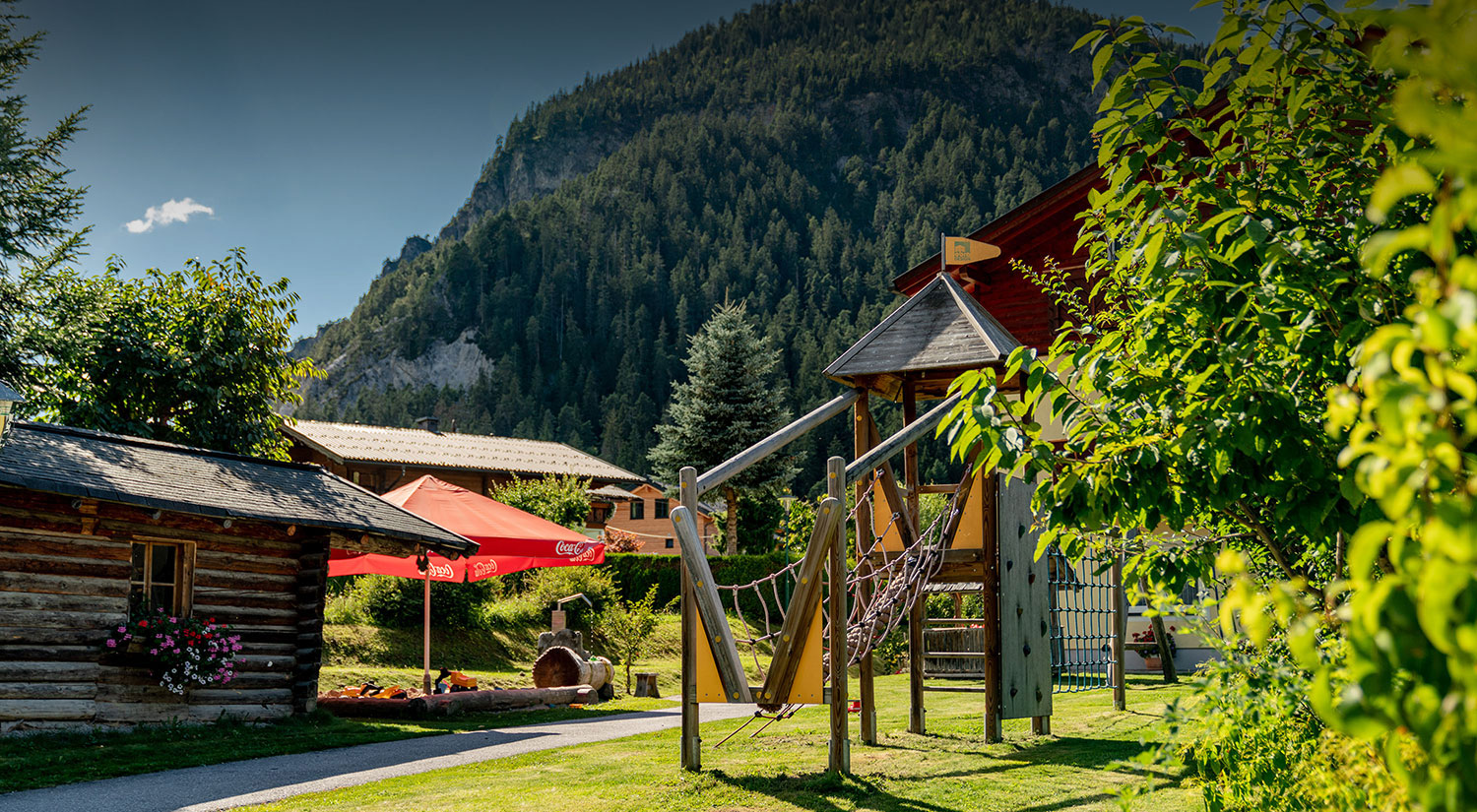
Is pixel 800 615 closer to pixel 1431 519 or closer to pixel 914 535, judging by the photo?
pixel 914 535

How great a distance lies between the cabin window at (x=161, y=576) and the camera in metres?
10.3

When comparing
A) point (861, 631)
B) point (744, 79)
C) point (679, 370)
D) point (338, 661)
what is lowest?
point (338, 661)

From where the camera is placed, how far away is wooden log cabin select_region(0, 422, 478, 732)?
922 centimetres

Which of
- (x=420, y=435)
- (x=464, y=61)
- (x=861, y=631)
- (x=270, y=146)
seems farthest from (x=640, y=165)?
(x=861, y=631)

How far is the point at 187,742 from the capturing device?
933 centimetres

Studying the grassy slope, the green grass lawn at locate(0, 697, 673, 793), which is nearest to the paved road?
the green grass lawn at locate(0, 697, 673, 793)

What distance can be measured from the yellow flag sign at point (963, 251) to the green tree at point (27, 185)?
16.3 metres

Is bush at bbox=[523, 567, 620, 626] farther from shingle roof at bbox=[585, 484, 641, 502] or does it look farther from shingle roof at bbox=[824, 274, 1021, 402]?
shingle roof at bbox=[585, 484, 641, 502]

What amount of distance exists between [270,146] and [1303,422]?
204 ft

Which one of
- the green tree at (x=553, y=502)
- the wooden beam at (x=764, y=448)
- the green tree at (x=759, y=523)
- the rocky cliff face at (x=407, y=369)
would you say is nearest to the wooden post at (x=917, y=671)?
the wooden beam at (x=764, y=448)

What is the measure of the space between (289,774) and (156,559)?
421 centimetres

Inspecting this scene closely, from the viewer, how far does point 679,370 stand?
100938 millimetres

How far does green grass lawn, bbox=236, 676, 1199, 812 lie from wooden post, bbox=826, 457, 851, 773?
0.60ft

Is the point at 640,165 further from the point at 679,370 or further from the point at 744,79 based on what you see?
the point at 744,79
